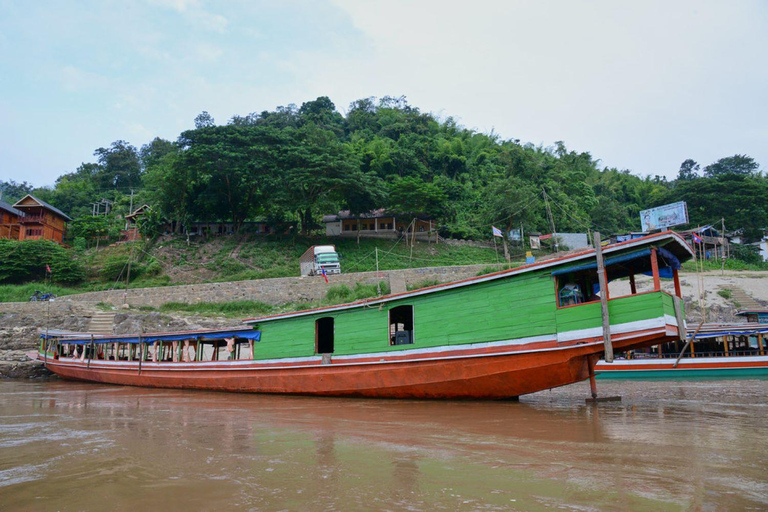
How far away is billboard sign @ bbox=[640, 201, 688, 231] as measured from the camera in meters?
41.0

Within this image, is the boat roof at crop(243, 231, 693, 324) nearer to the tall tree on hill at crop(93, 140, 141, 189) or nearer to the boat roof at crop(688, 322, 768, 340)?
the boat roof at crop(688, 322, 768, 340)

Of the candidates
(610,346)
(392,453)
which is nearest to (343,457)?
(392,453)

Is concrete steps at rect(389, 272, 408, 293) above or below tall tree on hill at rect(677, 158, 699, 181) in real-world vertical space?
below

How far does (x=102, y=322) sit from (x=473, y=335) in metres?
21.5

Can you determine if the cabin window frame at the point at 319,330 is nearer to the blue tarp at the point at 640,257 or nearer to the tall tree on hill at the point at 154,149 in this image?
the blue tarp at the point at 640,257

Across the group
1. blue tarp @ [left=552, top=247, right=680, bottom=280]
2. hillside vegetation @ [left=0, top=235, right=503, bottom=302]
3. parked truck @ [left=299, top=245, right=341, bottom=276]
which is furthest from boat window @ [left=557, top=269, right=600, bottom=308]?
hillside vegetation @ [left=0, top=235, right=503, bottom=302]

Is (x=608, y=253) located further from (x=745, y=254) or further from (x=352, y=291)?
(x=745, y=254)

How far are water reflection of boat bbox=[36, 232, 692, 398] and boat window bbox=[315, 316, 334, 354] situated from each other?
0.03 metres

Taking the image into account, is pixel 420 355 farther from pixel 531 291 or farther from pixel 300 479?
pixel 300 479

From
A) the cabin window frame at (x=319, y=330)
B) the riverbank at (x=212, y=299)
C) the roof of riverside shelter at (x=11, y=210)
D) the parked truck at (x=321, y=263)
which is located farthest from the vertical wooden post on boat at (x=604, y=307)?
the roof of riverside shelter at (x=11, y=210)

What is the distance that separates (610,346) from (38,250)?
36286 millimetres

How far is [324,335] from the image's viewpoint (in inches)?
543

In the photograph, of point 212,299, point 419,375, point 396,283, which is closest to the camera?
point 419,375

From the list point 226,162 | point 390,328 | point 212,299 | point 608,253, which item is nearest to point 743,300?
point 608,253
